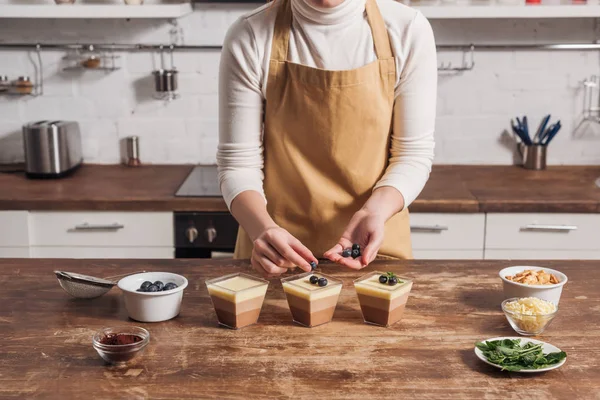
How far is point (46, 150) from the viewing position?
137 inches

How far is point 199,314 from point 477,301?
67cm

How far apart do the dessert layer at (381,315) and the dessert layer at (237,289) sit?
0.77ft

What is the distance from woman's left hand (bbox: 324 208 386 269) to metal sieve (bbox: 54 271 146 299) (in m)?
0.55

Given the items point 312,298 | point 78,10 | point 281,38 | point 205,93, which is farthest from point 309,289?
point 205,93

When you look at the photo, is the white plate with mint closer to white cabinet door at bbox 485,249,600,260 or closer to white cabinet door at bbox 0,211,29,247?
white cabinet door at bbox 485,249,600,260

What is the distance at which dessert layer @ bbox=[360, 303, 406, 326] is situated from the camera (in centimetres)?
171

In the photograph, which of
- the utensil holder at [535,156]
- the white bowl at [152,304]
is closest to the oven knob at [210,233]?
the white bowl at [152,304]

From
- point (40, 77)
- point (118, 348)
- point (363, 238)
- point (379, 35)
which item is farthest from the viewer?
point (40, 77)

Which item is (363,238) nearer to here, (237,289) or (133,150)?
(237,289)

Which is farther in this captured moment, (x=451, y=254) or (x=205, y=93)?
(x=205, y=93)

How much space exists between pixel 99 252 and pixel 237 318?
1693 millimetres

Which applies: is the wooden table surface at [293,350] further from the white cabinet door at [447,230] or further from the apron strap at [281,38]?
the white cabinet door at [447,230]

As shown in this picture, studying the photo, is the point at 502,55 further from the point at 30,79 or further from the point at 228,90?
the point at 30,79

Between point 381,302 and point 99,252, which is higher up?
point 381,302
